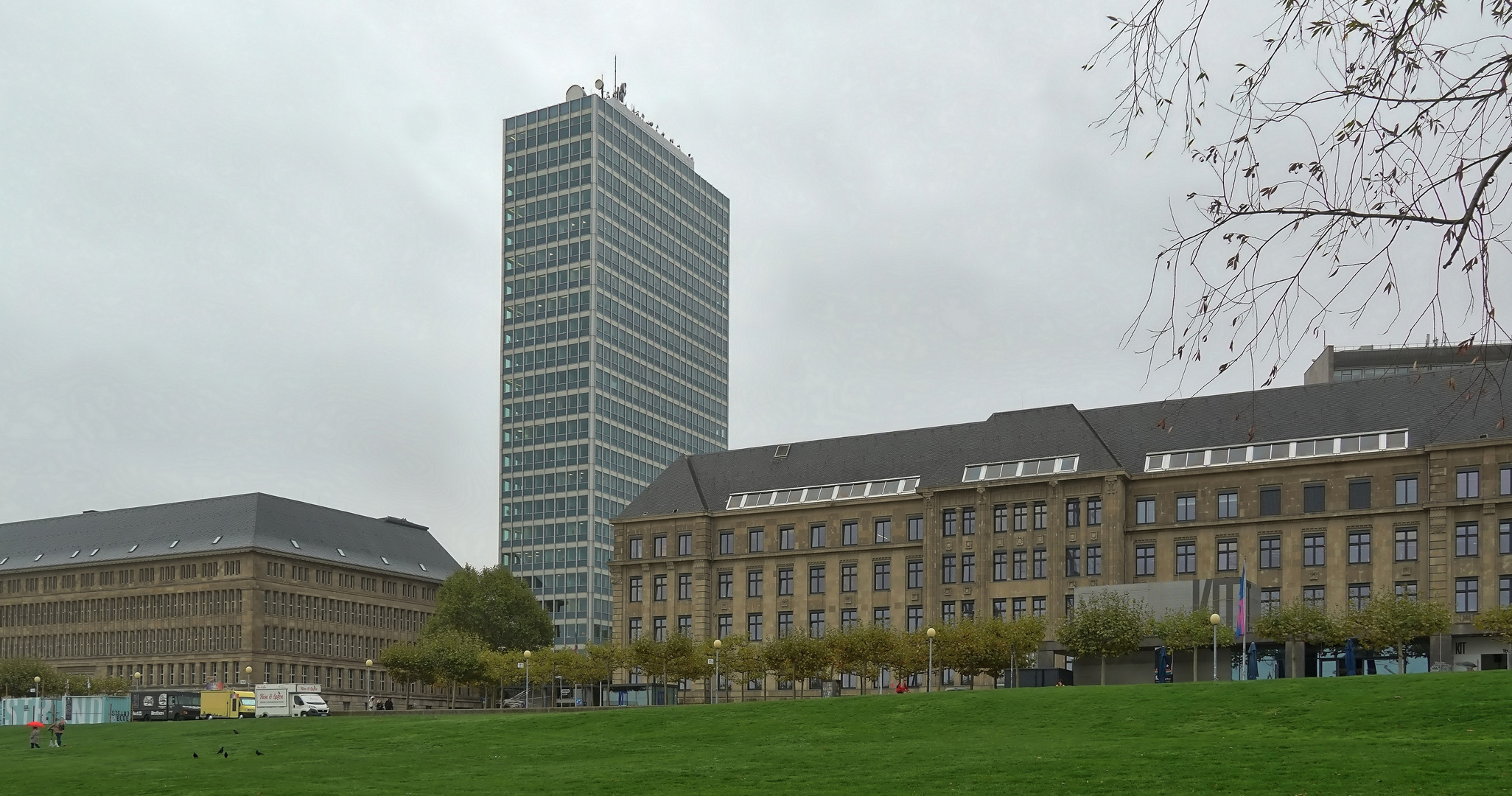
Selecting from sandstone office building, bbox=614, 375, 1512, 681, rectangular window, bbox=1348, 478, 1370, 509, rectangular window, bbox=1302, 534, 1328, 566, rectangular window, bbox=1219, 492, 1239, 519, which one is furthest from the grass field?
rectangular window, bbox=1219, 492, 1239, 519

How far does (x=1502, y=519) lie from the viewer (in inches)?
3177

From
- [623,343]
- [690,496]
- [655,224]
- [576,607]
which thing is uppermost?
[655,224]

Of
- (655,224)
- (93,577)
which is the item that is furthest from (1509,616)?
(93,577)

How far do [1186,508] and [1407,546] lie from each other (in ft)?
41.8

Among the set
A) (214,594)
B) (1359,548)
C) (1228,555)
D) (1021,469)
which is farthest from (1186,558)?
(214,594)

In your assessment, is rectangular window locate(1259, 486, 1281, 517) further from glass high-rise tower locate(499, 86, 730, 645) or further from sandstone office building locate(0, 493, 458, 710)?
sandstone office building locate(0, 493, 458, 710)

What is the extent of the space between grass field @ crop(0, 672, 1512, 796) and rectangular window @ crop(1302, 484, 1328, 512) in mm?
33570

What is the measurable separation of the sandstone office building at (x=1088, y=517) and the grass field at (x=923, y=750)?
26.9m

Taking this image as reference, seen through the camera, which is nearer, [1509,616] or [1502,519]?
[1509,616]

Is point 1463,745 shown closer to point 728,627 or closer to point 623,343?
point 728,627

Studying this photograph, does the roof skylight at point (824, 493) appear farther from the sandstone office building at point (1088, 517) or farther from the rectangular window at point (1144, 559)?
the rectangular window at point (1144, 559)

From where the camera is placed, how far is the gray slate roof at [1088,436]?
85.6 metres

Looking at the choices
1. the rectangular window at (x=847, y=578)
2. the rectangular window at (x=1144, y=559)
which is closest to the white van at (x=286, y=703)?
the rectangular window at (x=847, y=578)

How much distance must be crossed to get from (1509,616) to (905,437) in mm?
43967
